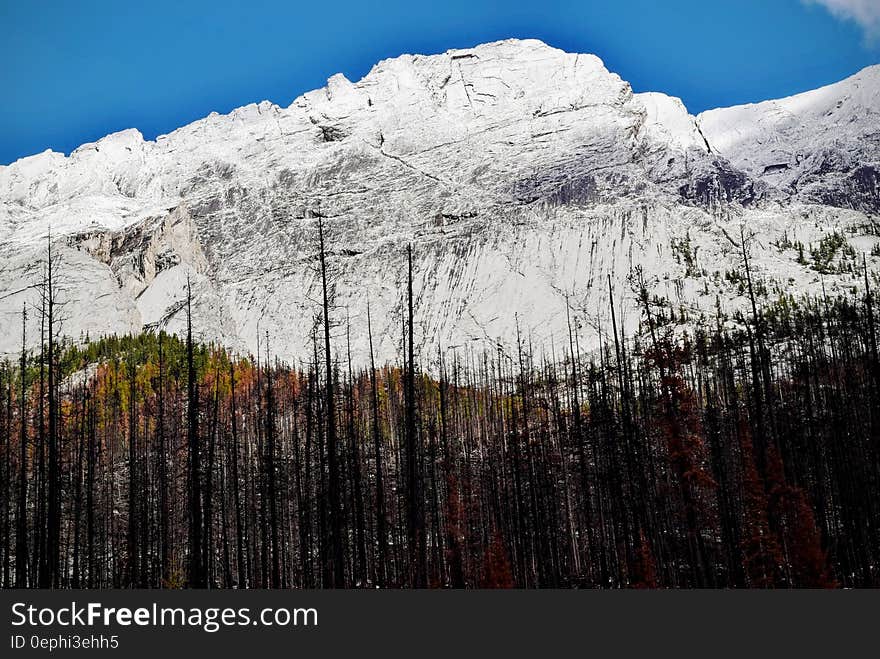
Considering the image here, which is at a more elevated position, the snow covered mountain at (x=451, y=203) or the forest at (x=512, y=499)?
the snow covered mountain at (x=451, y=203)

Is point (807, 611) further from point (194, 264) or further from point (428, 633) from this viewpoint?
point (194, 264)

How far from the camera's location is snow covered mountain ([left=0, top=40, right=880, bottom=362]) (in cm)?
11662

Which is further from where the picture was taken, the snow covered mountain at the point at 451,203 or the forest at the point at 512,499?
the snow covered mountain at the point at 451,203

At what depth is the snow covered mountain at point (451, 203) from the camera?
383 ft

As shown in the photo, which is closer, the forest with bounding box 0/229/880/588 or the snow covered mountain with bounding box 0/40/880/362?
the forest with bounding box 0/229/880/588

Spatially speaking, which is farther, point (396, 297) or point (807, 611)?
point (396, 297)

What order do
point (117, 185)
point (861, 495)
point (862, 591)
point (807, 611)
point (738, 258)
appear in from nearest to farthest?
point (807, 611)
point (862, 591)
point (861, 495)
point (738, 258)
point (117, 185)

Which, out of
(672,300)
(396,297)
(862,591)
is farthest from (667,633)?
(396,297)

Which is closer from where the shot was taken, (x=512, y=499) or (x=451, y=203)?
(x=512, y=499)

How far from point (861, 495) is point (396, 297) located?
92076mm

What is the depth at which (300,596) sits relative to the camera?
49.5ft

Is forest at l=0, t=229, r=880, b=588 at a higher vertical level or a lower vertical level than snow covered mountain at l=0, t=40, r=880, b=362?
lower

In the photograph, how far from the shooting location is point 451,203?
13512 centimetres

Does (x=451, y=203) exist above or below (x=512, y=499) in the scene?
above
